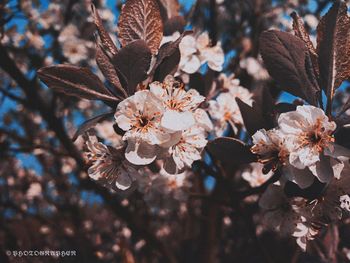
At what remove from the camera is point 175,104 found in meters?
1.04

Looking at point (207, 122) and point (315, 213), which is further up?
point (207, 122)

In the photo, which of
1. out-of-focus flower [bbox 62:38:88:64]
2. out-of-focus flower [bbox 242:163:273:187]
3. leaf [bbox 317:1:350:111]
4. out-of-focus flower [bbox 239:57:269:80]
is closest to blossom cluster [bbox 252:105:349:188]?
leaf [bbox 317:1:350:111]

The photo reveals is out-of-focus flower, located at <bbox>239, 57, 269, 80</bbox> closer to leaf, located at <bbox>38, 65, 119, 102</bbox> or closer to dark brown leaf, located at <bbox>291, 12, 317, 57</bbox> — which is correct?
dark brown leaf, located at <bbox>291, 12, 317, 57</bbox>

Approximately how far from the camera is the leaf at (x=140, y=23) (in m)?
1.05

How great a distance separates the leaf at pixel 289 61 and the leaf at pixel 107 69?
391 millimetres

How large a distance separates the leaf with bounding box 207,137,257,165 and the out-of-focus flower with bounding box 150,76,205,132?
12 centimetres

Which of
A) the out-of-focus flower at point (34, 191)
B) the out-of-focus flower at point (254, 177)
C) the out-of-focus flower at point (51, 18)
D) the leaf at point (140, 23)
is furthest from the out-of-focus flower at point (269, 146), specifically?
the out-of-focus flower at point (34, 191)

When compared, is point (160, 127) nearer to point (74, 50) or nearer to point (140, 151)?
point (140, 151)

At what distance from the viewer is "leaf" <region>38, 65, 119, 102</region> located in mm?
989

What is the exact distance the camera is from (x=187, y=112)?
96 centimetres

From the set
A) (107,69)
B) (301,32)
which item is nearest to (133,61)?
(107,69)

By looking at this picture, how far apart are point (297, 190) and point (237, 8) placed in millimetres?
2751

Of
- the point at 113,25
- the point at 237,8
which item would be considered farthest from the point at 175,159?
the point at 237,8

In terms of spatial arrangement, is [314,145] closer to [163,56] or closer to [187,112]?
[187,112]
